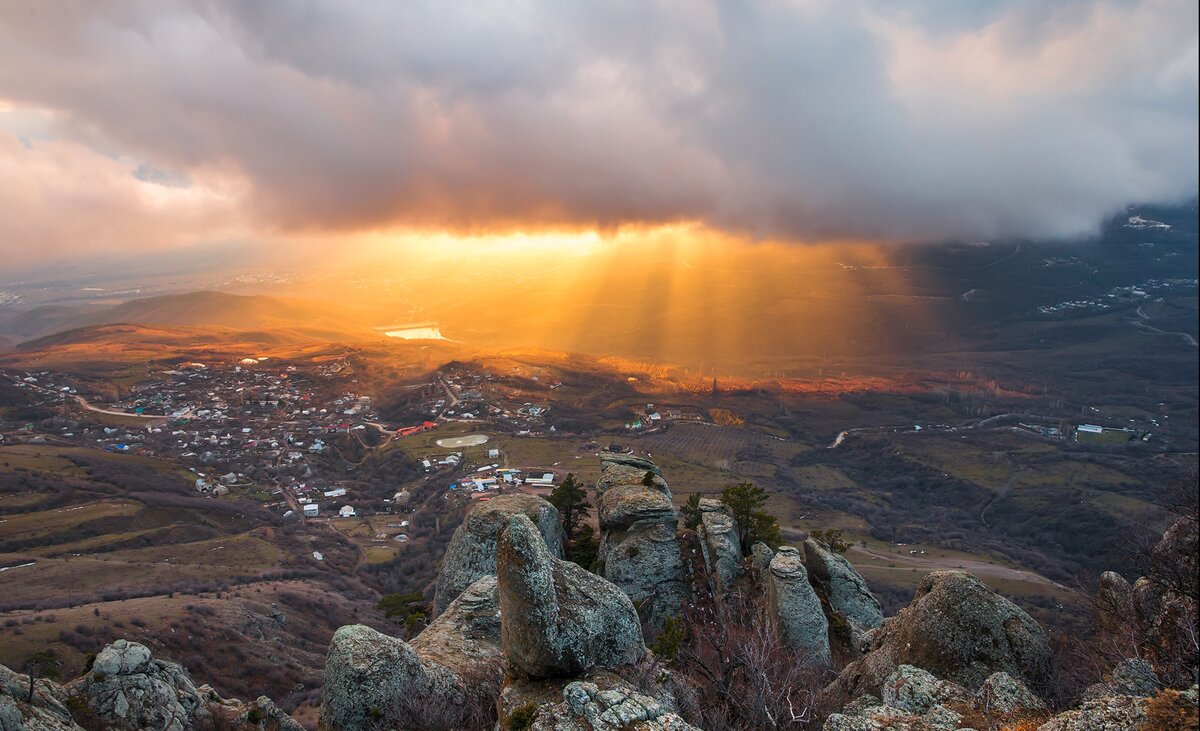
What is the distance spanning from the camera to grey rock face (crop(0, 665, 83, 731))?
14.6 m

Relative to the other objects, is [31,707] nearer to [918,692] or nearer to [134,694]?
[134,694]

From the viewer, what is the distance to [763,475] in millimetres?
127250

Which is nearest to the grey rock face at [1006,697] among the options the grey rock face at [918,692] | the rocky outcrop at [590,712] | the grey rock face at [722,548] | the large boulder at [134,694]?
the grey rock face at [918,692]

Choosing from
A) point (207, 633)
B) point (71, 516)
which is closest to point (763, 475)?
point (207, 633)

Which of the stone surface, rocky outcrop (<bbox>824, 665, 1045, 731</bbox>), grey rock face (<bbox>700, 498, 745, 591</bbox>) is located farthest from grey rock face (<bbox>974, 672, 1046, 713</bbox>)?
grey rock face (<bbox>700, 498, 745, 591</bbox>)

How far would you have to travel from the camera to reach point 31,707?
626 inches

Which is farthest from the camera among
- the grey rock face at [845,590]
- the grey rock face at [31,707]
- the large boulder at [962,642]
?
the grey rock face at [845,590]

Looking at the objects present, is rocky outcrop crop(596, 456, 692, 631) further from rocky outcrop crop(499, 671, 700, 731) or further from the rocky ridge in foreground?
rocky outcrop crop(499, 671, 700, 731)

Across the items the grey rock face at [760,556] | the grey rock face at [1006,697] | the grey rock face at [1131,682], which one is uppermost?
the grey rock face at [1131,682]

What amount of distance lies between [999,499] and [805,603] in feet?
416

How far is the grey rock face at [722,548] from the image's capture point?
29.9 metres

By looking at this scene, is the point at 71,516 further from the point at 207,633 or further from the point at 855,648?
the point at 855,648

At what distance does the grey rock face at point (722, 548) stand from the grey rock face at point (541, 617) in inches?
660

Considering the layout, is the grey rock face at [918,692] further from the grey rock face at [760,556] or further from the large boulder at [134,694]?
the large boulder at [134,694]
